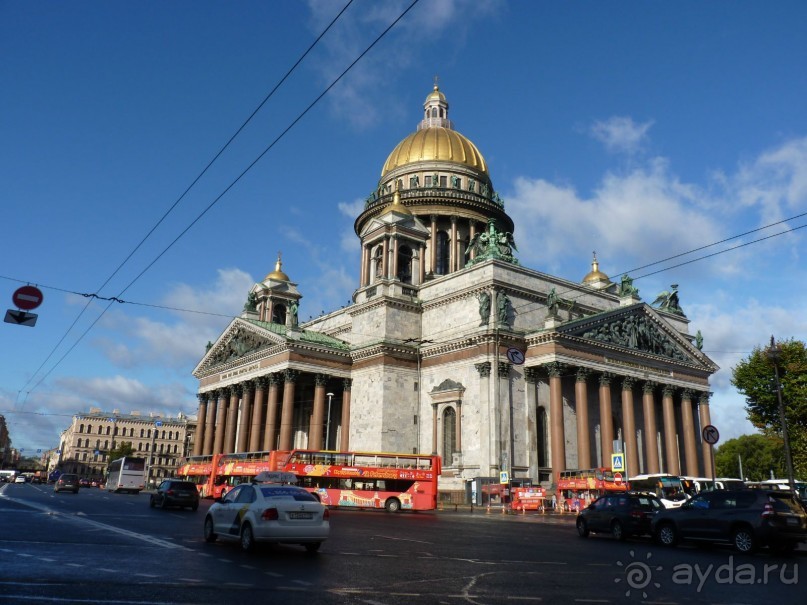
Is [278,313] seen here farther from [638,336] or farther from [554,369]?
[638,336]

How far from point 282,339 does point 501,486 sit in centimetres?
2088

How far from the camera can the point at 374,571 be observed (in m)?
12.5

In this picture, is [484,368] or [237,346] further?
[237,346]

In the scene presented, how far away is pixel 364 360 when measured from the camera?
54531 mm

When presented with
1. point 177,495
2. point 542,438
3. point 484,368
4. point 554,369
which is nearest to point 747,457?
point 542,438

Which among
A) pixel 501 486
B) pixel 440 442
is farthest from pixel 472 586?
pixel 440 442

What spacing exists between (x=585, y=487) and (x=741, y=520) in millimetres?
22447

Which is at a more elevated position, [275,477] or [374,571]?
[275,477]

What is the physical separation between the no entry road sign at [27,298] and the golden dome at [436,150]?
53695 mm

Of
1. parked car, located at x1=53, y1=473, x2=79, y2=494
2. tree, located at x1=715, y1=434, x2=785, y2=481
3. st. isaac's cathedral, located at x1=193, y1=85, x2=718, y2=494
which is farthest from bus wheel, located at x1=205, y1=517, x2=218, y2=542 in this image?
tree, located at x1=715, y1=434, x2=785, y2=481

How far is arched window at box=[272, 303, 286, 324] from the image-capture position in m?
70.3

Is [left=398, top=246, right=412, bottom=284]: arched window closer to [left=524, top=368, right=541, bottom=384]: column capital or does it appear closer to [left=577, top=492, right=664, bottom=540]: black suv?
[left=524, top=368, right=541, bottom=384]: column capital

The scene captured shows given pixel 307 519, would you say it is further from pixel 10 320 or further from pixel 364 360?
pixel 364 360

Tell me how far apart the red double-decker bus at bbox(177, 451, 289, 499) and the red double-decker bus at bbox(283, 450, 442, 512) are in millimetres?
1654
